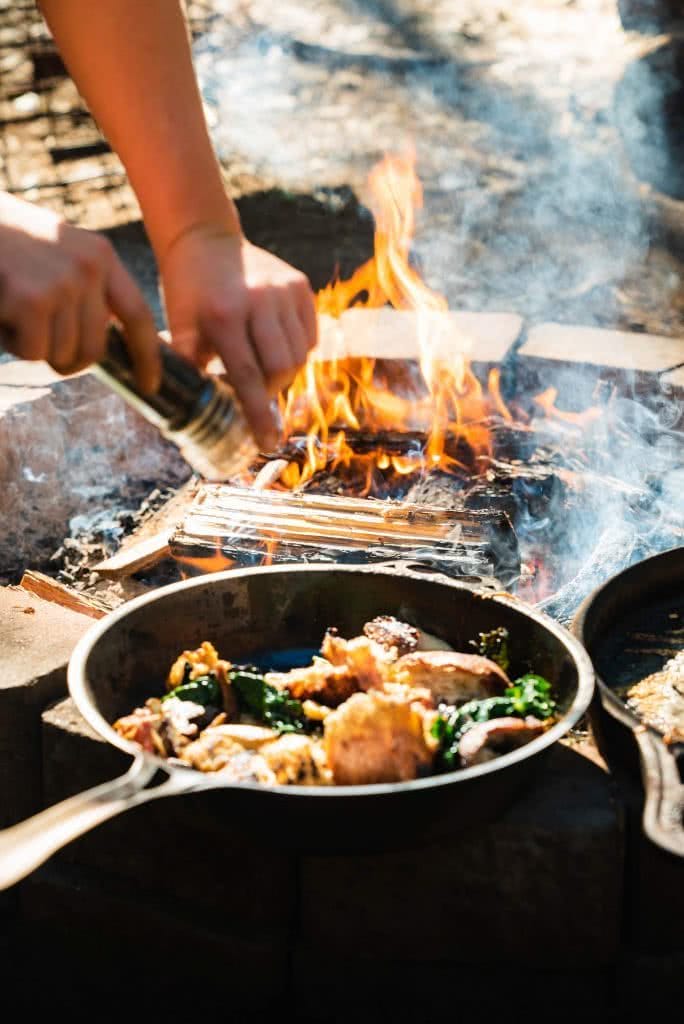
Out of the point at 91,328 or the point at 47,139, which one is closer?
the point at 91,328

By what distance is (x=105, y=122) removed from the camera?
2250 millimetres

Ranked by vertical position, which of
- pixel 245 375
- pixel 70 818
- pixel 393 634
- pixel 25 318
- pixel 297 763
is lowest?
pixel 393 634

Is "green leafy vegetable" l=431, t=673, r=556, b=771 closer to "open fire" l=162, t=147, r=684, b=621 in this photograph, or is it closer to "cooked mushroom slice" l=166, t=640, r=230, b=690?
"cooked mushroom slice" l=166, t=640, r=230, b=690

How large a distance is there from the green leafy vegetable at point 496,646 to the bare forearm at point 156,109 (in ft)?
3.74

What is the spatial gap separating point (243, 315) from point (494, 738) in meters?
0.99

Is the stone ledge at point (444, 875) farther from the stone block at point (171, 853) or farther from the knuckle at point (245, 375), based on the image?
the knuckle at point (245, 375)

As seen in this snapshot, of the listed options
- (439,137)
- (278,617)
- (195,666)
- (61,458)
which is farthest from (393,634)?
(439,137)

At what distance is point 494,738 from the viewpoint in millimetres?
2174

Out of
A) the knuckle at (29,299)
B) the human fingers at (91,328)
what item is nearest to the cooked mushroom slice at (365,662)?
the human fingers at (91,328)

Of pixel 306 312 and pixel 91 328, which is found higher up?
pixel 91 328

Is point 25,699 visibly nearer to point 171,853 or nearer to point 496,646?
point 171,853

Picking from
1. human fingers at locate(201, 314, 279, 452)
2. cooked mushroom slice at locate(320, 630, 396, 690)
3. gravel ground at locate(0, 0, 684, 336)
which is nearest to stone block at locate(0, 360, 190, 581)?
cooked mushroom slice at locate(320, 630, 396, 690)

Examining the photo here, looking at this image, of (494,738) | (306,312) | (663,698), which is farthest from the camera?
(663,698)

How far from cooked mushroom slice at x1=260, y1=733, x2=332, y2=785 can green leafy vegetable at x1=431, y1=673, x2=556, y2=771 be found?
0.84ft
